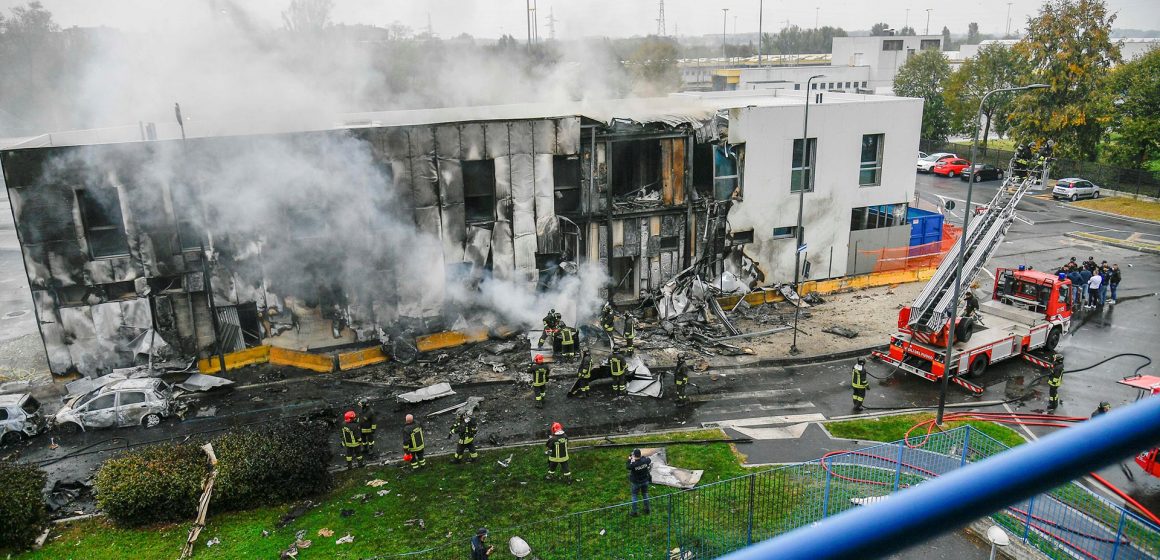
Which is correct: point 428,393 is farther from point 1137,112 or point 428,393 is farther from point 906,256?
point 1137,112

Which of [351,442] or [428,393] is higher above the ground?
[351,442]

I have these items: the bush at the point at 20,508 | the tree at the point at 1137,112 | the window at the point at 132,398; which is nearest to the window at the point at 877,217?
the tree at the point at 1137,112

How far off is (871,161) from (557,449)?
60.2 ft

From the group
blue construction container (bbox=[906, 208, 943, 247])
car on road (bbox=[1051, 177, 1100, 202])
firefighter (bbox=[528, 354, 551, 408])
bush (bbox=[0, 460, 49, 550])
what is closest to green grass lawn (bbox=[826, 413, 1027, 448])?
firefighter (bbox=[528, 354, 551, 408])

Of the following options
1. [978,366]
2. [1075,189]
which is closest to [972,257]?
[978,366]

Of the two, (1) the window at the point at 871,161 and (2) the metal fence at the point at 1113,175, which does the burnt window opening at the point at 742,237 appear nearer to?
(1) the window at the point at 871,161

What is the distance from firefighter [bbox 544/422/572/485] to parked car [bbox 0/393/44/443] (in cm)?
1201

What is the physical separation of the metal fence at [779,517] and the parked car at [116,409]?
9303 millimetres

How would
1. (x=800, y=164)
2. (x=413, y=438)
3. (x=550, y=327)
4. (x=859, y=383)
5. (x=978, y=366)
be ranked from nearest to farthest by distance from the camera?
(x=413, y=438) < (x=859, y=383) < (x=978, y=366) < (x=550, y=327) < (x=800, y=164)

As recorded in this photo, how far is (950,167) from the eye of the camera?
47562 millimetres

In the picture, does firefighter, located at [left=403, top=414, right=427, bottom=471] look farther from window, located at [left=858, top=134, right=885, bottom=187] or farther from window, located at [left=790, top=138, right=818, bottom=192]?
window, located at [left=858, top=134, right=885, bottom=187]

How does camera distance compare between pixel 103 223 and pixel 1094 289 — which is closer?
pixel 103 223

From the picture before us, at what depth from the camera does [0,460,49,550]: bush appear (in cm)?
1334

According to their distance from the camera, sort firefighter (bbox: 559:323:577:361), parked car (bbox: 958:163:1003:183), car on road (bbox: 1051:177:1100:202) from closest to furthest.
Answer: firefighter (bbox: 559:323:577:361) < car on road (bbox: 1051:177:1100:202) < parked car (bbox: 958:163:1003:183)
